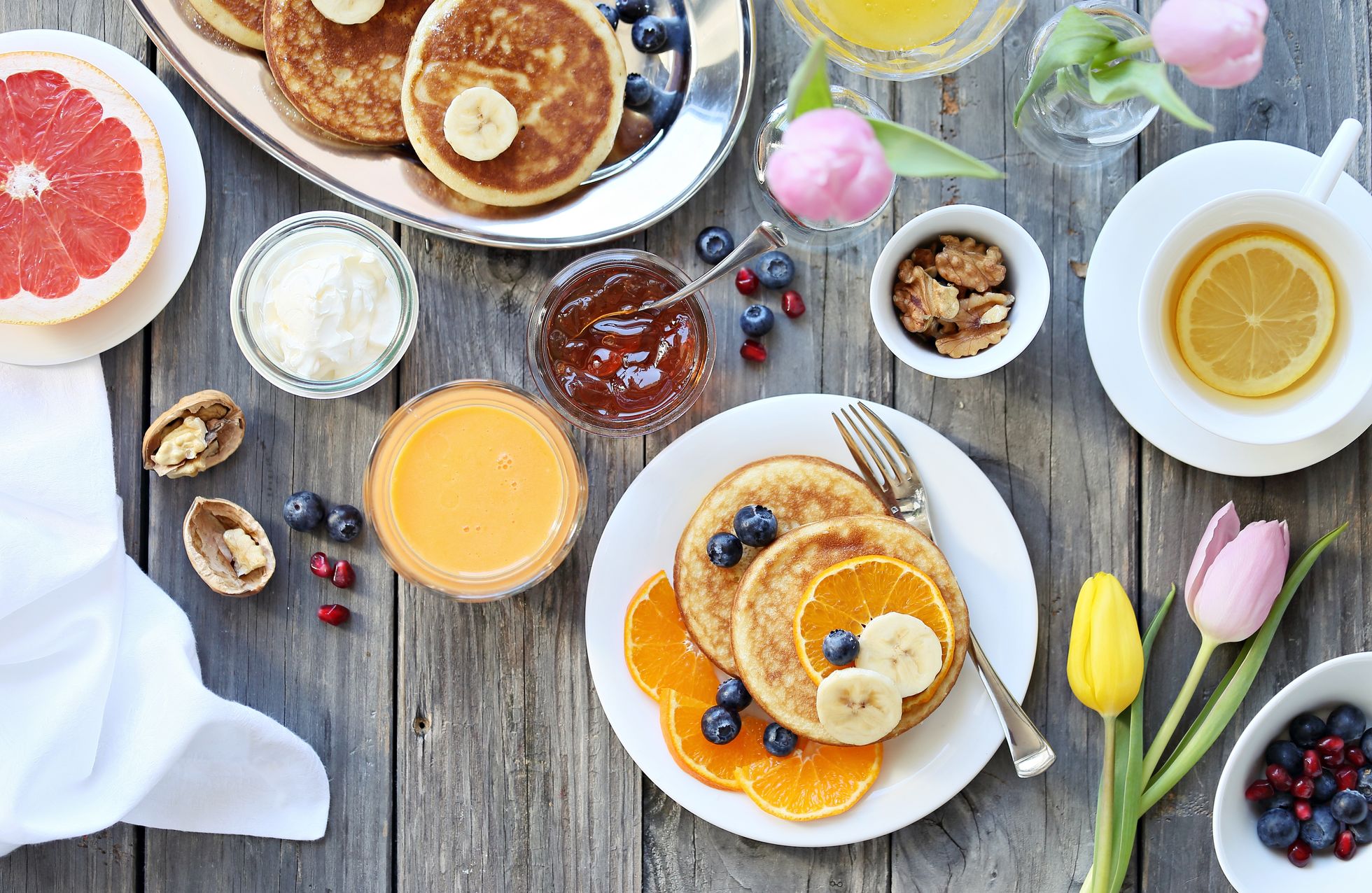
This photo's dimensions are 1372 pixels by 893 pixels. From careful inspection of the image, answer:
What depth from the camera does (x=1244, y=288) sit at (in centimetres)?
159

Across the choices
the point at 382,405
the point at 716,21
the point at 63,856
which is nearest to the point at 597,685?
the point at 382,405

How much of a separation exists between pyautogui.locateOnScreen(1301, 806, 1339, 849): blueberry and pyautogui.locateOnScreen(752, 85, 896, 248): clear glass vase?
4.18 ft

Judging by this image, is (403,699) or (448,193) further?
(403,699)

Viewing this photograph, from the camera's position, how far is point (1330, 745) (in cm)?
170

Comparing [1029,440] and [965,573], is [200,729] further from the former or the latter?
[1029,440]

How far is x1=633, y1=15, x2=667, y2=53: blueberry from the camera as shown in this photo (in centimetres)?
174

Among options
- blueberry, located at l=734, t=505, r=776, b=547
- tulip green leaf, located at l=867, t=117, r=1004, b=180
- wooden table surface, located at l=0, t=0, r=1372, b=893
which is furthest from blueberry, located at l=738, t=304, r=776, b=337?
tulip green leaf, located at l=867, t=117, r=1004, b=180

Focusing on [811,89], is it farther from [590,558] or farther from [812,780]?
[812,780]

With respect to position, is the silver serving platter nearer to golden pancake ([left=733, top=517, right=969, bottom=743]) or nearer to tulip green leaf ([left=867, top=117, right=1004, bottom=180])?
tulip green leaf ([left=867, top=117, right=1004, bottom=180])

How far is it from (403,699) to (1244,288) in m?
1.60

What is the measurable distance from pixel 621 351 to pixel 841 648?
2.02 feet

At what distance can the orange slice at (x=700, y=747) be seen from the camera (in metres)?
1.72

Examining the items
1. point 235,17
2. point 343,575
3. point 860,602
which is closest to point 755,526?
point 860,602

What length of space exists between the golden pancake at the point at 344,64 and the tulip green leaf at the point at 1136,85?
3.59 ft
